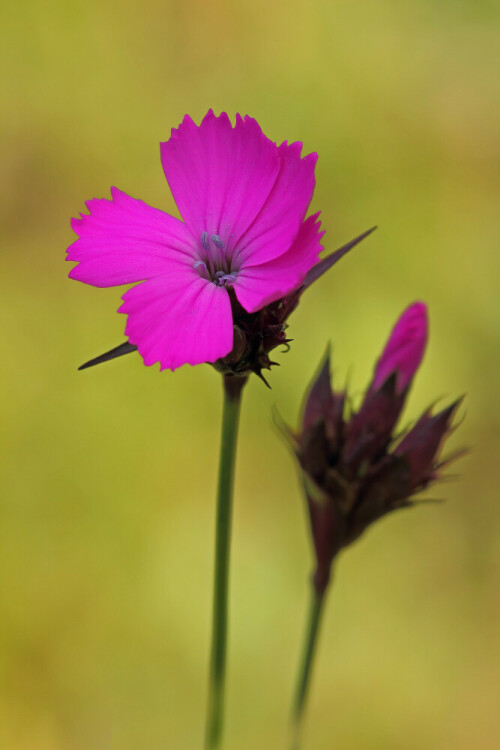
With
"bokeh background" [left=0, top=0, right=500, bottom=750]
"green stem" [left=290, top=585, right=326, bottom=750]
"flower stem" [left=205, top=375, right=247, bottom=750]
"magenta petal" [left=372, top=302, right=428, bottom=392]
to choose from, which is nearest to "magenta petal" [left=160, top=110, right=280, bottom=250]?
"flower stem" [left=205, top=375, right=247, bottom=750]

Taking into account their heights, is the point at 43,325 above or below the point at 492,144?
below

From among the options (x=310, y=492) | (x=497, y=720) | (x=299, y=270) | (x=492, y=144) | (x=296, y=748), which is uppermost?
(x=492, y=144)

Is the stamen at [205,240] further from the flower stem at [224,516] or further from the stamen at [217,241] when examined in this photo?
the flower stem at [224,516]

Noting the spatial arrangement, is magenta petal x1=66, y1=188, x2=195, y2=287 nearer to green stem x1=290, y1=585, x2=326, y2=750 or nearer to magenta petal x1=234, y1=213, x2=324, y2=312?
magenta petal x1=234, y1=213, x2=324, y2=312

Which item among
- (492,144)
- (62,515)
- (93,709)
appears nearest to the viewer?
(93,709)

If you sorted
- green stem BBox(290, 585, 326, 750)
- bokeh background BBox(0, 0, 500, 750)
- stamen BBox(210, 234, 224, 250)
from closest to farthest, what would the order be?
stamen BBox(210, 234, 224, 250) → green stem BBox(290, 585, 326, 750) → bokeh background BBox(0, 0, 500, 750)

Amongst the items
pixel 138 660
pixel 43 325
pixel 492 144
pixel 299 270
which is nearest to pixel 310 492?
pixel 299 270

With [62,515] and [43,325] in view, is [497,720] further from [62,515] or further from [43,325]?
[43,325]
